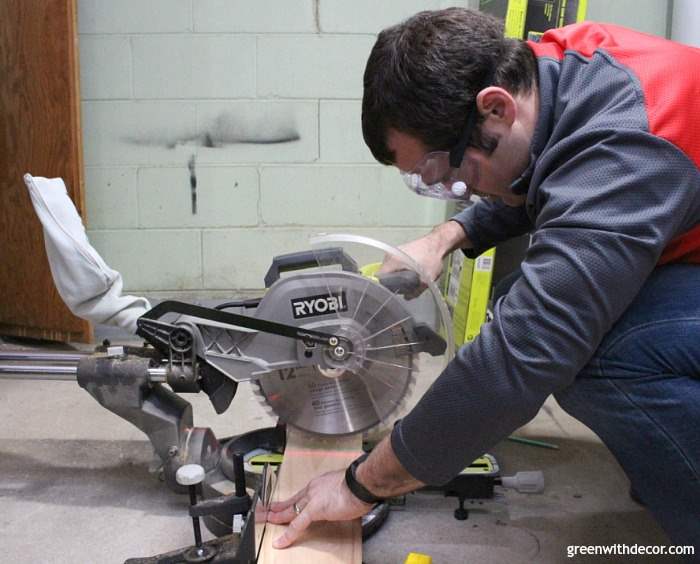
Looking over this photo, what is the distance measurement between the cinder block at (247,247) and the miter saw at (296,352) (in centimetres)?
131

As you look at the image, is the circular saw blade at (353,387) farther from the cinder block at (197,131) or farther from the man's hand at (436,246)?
the cinder block at (197,131)

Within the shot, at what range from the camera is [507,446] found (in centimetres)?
184

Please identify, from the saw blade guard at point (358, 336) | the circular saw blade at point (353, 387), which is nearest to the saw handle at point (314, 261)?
the saw blade guard at point (358, 336)

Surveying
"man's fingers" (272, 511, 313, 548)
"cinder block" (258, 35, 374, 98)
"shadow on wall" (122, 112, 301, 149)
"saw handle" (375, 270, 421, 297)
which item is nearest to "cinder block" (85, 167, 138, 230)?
"shadow on wall" (122, 112, 301, 149)

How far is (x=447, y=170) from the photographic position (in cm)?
107

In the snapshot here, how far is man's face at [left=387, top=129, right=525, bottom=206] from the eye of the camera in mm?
1038

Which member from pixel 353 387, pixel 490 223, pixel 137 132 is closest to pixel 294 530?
pixel 353 387

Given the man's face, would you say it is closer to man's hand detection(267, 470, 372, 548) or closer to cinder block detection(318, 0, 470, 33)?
man's hand detection(267, 470, 372, 548)

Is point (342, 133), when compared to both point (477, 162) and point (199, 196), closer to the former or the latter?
point (199, 196)

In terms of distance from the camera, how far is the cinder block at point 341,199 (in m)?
2.72

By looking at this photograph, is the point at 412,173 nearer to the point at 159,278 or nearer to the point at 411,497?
the point at 411,497

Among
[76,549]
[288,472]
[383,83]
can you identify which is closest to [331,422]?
[288,472]

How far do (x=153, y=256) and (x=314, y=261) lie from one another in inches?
61.0

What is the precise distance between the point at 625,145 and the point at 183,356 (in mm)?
932
